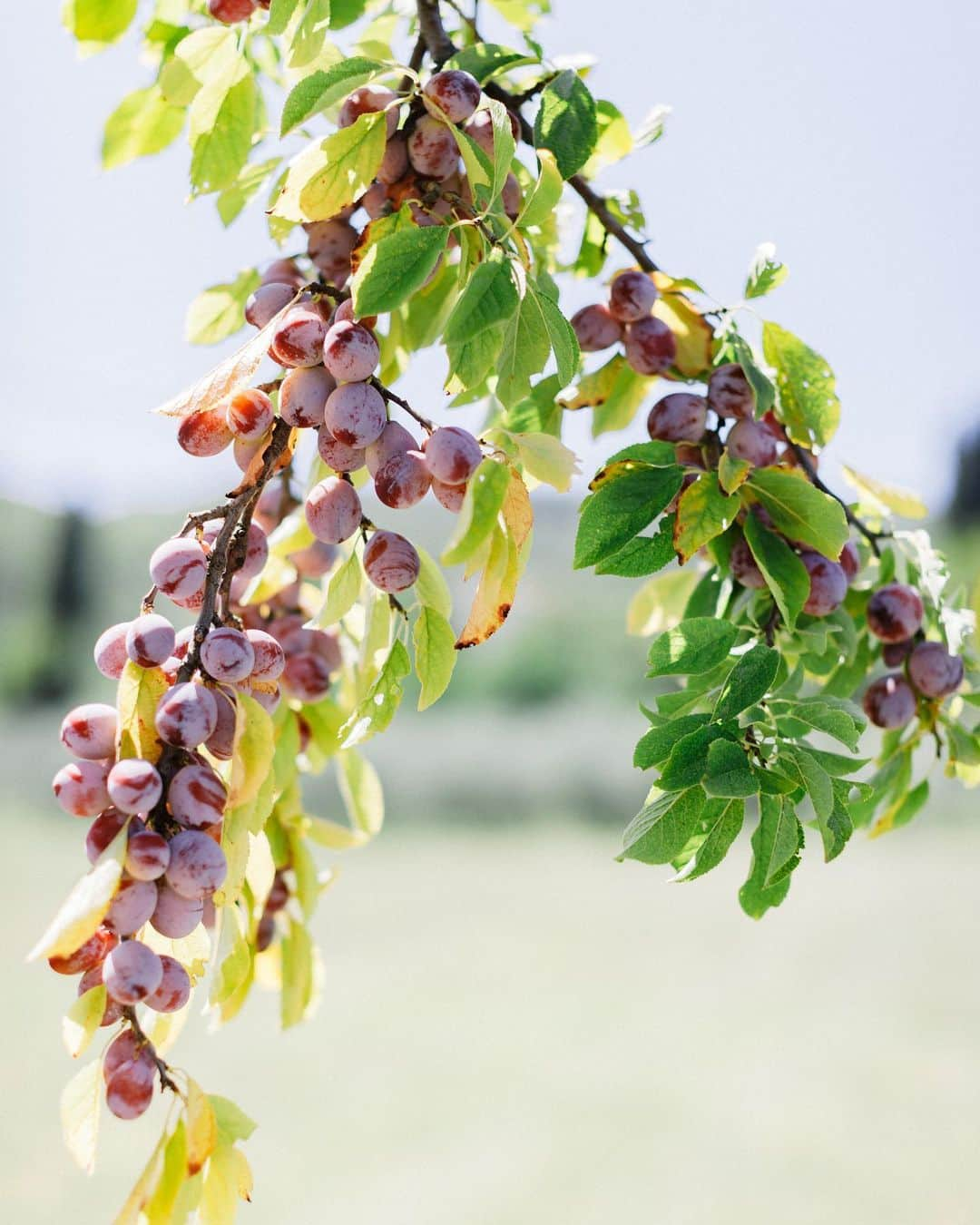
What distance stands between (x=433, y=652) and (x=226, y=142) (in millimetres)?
175

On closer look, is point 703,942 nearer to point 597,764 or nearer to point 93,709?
point 597,764

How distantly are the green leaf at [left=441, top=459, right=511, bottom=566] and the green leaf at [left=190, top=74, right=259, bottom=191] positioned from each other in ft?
0.59

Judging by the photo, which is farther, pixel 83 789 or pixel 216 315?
pixel 216 315

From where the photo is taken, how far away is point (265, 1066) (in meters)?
3.49

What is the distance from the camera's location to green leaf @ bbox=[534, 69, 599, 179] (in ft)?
0.92

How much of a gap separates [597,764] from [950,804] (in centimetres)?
171

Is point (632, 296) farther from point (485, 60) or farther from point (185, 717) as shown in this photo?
point (185, 717)

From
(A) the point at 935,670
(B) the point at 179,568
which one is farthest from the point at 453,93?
(A) the point at 935,670

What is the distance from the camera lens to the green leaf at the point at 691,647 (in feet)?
0.91

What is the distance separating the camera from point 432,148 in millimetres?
282

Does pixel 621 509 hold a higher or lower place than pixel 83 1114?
higher

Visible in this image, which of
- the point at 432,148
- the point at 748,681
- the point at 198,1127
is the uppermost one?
the point at 432,148

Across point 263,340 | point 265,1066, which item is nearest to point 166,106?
point 263,340

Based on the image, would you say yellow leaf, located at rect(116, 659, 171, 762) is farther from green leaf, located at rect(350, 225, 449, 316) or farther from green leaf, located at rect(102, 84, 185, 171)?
green leaf, located at rect(102, 84, 185, 171)
